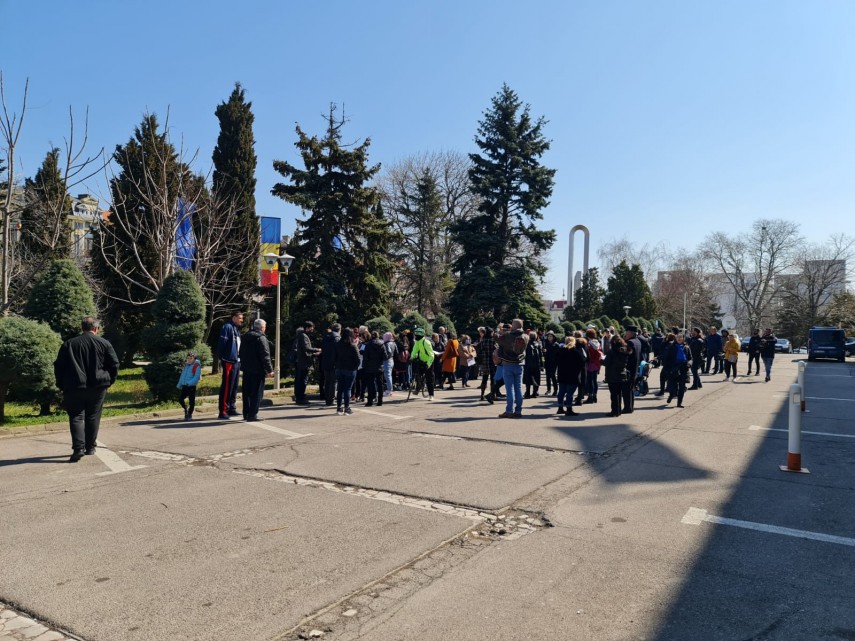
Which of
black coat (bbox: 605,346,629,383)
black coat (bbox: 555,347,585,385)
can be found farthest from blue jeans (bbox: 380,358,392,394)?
black coat (bbox: 605,346,629,383)

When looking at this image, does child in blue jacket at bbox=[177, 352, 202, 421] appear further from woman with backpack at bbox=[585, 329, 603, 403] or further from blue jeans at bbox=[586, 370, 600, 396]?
blue jeans at bbox=[586, 370, 600, 396]

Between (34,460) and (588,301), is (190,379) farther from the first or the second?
(588,301)

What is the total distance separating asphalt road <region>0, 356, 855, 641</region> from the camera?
12.0 feet

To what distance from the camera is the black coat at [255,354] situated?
10898mm

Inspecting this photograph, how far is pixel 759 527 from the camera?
5398 millimetres

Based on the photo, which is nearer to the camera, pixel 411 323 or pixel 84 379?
pixel 84 379

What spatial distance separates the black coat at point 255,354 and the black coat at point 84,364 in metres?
2.97

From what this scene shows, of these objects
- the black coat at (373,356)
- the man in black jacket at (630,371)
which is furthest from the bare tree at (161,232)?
the man in black jacket at (630,371)

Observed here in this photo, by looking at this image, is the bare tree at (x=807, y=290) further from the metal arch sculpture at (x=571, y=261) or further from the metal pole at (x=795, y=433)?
the metal pole at (x=795, y=433)

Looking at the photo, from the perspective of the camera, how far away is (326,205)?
877 inches

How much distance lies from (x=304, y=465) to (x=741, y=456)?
587cm

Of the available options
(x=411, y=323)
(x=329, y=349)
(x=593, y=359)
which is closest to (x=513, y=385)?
(x=593, y=359)

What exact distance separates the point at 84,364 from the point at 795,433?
29.0 ft

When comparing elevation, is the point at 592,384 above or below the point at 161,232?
below
